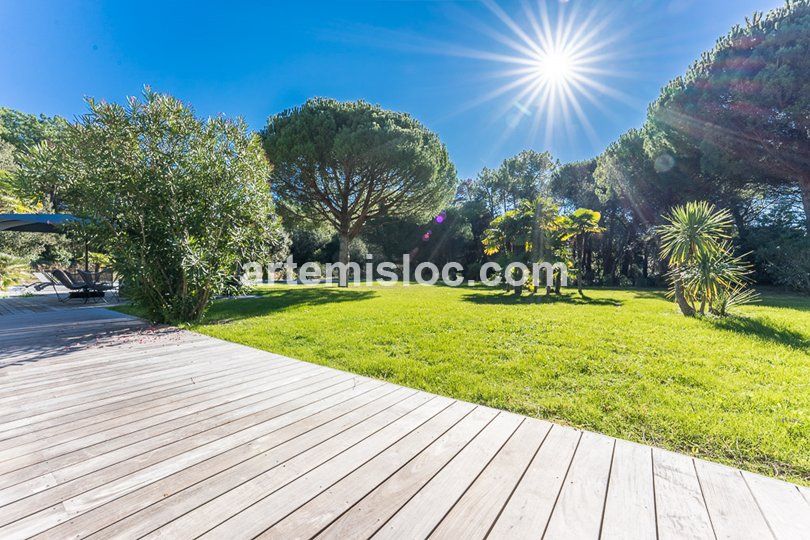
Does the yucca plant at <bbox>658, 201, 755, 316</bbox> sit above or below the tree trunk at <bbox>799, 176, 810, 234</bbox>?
below

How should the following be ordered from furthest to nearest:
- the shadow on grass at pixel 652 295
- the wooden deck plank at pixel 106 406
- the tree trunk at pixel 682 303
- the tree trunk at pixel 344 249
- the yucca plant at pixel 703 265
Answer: the tree trunk at pixel 344 249 → the shadow on grass at pixel 652 295 → the tree trunk at pixel 682 303 → the yucca plant at pixel 703 265 → the wooden deck plank at pixel 106 406

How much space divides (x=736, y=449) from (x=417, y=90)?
1328 cm

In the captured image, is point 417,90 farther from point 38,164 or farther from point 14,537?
point 14,537

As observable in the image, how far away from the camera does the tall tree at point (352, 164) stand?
1319 centimetres

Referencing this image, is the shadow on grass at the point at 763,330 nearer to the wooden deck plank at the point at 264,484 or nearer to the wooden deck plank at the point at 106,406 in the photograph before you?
the wooden deck plank at the point at 264,484

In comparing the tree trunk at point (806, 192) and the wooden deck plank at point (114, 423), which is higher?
the tree trunk at point (806, 192)

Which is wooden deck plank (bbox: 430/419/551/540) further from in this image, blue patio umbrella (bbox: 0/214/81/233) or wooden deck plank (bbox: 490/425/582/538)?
blue patio umbrella (bbox: 0/214/81/233)

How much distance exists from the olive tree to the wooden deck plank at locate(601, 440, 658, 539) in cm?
651

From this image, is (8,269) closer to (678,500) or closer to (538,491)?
(538,491)

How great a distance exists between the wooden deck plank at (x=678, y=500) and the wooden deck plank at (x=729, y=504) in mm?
30

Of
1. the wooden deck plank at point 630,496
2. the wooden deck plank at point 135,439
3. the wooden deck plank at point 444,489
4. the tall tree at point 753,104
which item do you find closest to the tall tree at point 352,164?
the tall tree at point 753,104

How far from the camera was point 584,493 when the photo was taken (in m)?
1.55

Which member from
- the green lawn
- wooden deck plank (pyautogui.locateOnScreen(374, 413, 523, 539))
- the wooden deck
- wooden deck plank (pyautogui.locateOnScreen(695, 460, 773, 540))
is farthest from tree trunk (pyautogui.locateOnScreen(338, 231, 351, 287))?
wooden deck plank (pyautogui.locateOnScreen(695, 460, 773, 540))

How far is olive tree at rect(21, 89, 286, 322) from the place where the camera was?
17.7ft
